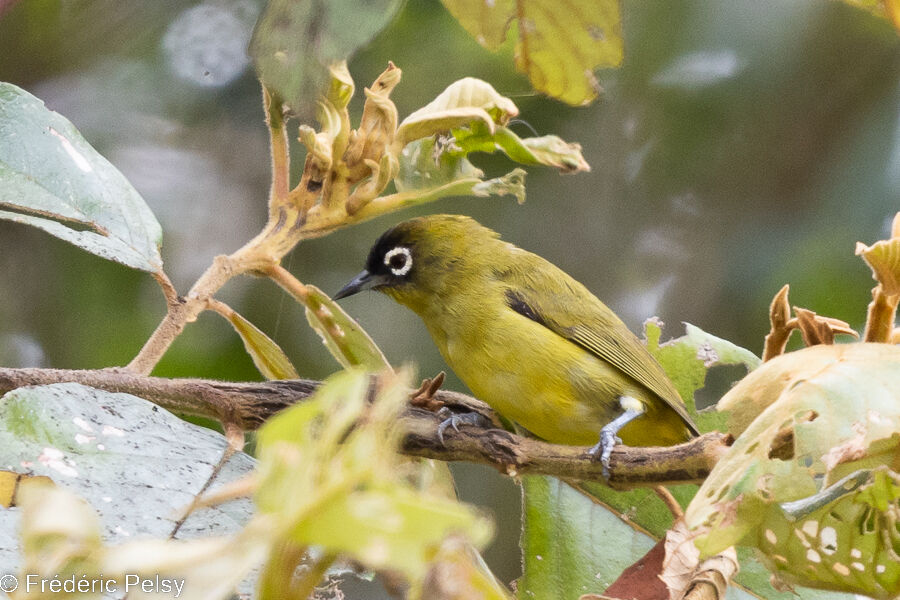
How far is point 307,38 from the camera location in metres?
1.25

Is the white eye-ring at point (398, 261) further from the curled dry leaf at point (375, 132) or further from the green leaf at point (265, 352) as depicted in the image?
the curled dry leaf at point (375, 132)

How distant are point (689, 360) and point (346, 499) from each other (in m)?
1.60

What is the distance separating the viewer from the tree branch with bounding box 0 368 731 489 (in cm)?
115

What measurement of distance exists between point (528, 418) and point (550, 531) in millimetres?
335

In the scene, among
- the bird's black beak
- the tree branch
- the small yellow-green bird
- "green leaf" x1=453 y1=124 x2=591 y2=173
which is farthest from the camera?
the bird's black beak

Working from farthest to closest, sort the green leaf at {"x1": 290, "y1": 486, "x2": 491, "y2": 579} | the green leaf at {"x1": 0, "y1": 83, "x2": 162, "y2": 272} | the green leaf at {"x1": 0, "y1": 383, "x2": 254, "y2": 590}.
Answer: the green leaf at {"x1": 0, "y1": 83, "x2": 162, "y2": 272} → the green leaf at {"x1": 0, "y1": 383, "x2": 254, "y2": 590} → the green leaf at {"x1": 290, "y1": 486, "x2": 491, "y2": 579}

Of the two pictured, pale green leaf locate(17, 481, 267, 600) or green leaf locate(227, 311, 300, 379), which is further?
green leaf locate(227, 311, 300, 379)

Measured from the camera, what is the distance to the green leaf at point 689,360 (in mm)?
1728

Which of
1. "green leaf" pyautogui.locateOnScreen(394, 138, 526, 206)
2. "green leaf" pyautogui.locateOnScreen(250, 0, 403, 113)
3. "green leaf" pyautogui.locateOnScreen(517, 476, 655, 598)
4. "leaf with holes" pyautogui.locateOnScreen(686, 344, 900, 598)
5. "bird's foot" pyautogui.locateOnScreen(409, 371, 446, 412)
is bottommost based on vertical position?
"green leaf" pyautogui.locateOnScreen(517, 476, 655, 598)

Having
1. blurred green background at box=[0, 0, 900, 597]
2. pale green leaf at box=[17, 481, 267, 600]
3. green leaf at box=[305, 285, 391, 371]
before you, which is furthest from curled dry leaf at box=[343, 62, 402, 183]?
blurred green background at box=[0, 0, 900, 597]

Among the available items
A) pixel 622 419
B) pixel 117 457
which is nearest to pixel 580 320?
pixel 622 419

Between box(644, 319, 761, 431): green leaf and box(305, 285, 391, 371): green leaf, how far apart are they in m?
0.60

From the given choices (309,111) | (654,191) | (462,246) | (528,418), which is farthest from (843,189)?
(309,111)

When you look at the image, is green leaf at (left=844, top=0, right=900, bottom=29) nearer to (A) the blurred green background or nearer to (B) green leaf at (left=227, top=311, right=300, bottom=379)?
(B) green leaf at (left=227, top=311, right=300, bottom=379)
